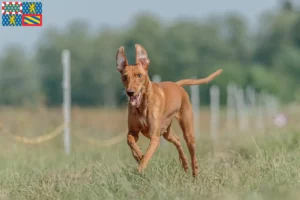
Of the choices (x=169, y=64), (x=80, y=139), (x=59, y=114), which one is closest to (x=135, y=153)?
(x=80, y=139)

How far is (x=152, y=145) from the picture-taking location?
8.30 metres

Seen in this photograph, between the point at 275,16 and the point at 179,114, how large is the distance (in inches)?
3400

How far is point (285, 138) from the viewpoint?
12.9 meters

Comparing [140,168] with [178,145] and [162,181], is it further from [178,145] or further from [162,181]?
[178,145]

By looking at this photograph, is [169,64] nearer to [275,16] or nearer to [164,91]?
[275,16]

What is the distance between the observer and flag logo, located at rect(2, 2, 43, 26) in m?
12.6

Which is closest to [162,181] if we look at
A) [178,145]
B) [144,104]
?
[144,104]

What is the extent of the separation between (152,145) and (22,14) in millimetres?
5196

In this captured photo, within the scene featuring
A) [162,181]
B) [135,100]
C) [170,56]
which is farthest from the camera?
[170,56]

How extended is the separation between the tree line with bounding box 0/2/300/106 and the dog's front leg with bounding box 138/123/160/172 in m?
33.9

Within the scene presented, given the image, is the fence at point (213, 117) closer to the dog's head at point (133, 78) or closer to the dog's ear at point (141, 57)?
the dog's ear at point (141, 57)

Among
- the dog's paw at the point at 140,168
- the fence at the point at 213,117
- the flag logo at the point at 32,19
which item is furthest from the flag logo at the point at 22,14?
the dog's paw at the point at 140,168

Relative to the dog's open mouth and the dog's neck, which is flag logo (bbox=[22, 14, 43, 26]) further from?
the dog's open mouth

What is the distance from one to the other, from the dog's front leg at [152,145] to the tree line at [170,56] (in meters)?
33.9
